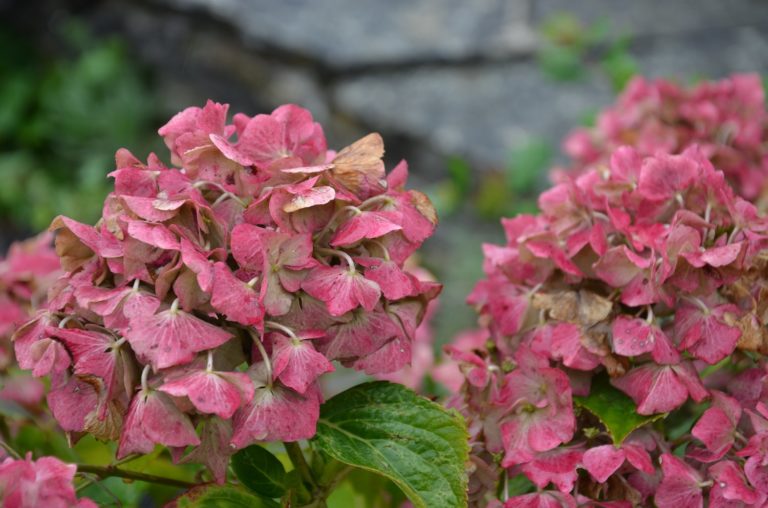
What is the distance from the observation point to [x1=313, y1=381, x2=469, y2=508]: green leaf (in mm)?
702

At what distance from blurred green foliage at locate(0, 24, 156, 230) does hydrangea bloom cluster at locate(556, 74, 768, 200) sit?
218 centimetres

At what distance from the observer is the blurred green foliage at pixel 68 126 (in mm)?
3277

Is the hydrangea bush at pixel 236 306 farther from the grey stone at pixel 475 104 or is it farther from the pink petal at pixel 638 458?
the grey stone at pixel 475 104

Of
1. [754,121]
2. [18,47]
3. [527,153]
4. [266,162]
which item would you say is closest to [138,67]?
[18,47]

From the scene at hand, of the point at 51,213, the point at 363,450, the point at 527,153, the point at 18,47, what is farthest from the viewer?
the point at 18,47

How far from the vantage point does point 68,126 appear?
3.36 m

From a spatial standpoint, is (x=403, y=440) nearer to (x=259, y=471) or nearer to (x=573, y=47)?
(x=259, y=471)

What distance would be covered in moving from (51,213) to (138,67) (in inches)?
25.6

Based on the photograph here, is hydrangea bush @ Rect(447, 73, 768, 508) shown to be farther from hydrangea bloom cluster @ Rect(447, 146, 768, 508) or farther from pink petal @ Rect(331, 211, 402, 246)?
pink petal @ Rect(331, 211, 402, 246)

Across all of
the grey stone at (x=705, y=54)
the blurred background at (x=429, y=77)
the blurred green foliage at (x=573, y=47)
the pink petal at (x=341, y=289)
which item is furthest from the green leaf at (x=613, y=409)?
the grey stone at (x=705, y=54)

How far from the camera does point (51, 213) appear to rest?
3176 millimetres

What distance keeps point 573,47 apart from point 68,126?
184 cm

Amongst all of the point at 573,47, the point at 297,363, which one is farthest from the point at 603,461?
the point at 573,47

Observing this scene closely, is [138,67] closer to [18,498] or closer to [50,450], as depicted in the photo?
[50,450]
